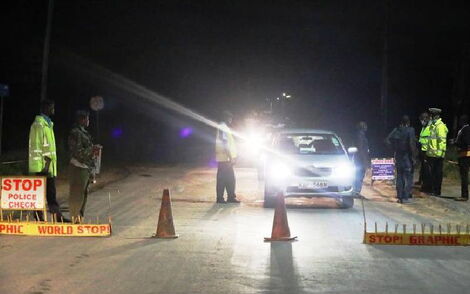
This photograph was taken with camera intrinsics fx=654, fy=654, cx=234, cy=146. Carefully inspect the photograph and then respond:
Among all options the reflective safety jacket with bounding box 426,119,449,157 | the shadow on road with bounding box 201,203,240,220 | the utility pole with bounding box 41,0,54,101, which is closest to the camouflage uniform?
the shadow on road with bounding box 201,203,240,220

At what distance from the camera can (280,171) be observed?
1295 cm

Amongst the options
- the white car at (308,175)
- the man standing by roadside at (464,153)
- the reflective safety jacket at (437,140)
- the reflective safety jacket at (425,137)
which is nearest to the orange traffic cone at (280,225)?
the white car at (308,175)

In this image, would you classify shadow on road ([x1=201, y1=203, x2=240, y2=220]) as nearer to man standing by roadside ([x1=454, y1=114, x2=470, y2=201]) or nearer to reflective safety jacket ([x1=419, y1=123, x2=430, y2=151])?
reflective safety jacket ([x1=419, y1=123, x2=430, y2=151])

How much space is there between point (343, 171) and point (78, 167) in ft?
17.8

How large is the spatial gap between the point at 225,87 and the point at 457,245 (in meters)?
50.0

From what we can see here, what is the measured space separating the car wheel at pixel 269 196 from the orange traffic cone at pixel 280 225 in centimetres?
349

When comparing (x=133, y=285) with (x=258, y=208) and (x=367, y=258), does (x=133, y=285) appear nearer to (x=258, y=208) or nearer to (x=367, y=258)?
(x=367, y=258)

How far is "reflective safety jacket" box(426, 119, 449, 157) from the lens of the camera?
14.8 meters

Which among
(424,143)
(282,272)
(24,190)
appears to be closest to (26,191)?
(24,190)

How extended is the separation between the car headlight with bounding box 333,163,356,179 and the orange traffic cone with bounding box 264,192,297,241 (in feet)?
12.3

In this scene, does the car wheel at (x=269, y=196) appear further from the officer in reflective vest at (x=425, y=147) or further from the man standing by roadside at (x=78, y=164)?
the officer in reflective vest at (x=425, y=147)

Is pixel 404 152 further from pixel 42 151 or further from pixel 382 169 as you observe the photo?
pixel 42 151

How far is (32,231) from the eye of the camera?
9625 mm

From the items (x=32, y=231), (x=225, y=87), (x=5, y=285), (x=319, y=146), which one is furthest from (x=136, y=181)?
(x=225, y=87)
